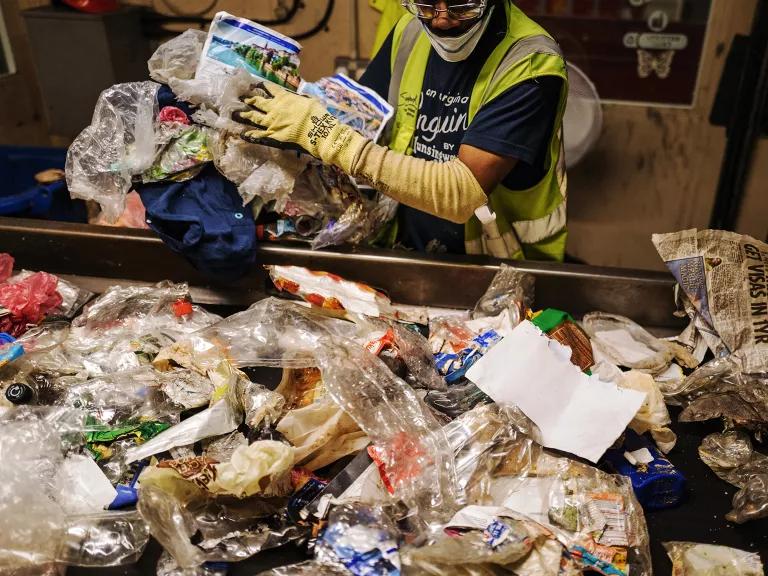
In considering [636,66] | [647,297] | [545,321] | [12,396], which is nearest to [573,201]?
[636,66]

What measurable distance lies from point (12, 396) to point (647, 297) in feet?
4.70

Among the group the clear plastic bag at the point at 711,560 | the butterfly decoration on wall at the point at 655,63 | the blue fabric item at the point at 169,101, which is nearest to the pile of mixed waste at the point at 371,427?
the clear plastic bag at the point at 711,560

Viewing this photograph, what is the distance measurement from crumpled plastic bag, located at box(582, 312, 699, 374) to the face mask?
0.73 meters

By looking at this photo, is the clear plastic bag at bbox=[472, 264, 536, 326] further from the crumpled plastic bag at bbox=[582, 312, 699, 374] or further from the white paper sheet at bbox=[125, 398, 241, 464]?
the white paper sheet at bbox=[125, 398, 241, 464]

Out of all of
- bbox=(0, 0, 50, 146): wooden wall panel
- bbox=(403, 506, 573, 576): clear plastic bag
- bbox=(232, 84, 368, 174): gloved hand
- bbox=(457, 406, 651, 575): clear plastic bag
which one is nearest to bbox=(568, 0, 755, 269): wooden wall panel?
bbox=(232, 84, 368, 174): gloved hand

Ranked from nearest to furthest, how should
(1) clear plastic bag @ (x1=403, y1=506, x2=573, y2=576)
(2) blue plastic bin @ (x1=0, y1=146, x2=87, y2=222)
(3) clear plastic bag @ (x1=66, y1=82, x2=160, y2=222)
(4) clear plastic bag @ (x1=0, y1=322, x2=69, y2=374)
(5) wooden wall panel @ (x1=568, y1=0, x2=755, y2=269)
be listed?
(1) clear plastic bag @ (x1=403, y1=506, x2=573, y2=576), (4) clear plastic bag @ (x1=0, y1=322, x2=69, y2=374), (3) clear plastic bag @ (x1=66, y1=82, x2=160, y2=222), (2) blue plastic bin @ (x1=0, y1=146, x2=87, y2=222), (5) wooden wall panel @ (x1=568, y1=0, x2=755, y2=269)

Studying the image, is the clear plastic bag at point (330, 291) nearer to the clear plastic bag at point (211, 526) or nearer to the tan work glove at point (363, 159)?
the tan work glove at point (363, 159)

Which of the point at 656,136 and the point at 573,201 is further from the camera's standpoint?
the point at 573,201

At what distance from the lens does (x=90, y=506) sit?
1.14m

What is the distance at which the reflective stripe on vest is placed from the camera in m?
1.59

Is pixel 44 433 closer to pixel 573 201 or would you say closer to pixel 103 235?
pixel 103 235

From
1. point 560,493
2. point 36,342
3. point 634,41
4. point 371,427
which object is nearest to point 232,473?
point 371,427

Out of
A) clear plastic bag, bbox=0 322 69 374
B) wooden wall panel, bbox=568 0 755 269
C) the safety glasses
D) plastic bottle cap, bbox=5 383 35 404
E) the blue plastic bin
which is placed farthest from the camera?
wooden wall panel, bbox=568 0 755 269

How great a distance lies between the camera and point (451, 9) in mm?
1557
